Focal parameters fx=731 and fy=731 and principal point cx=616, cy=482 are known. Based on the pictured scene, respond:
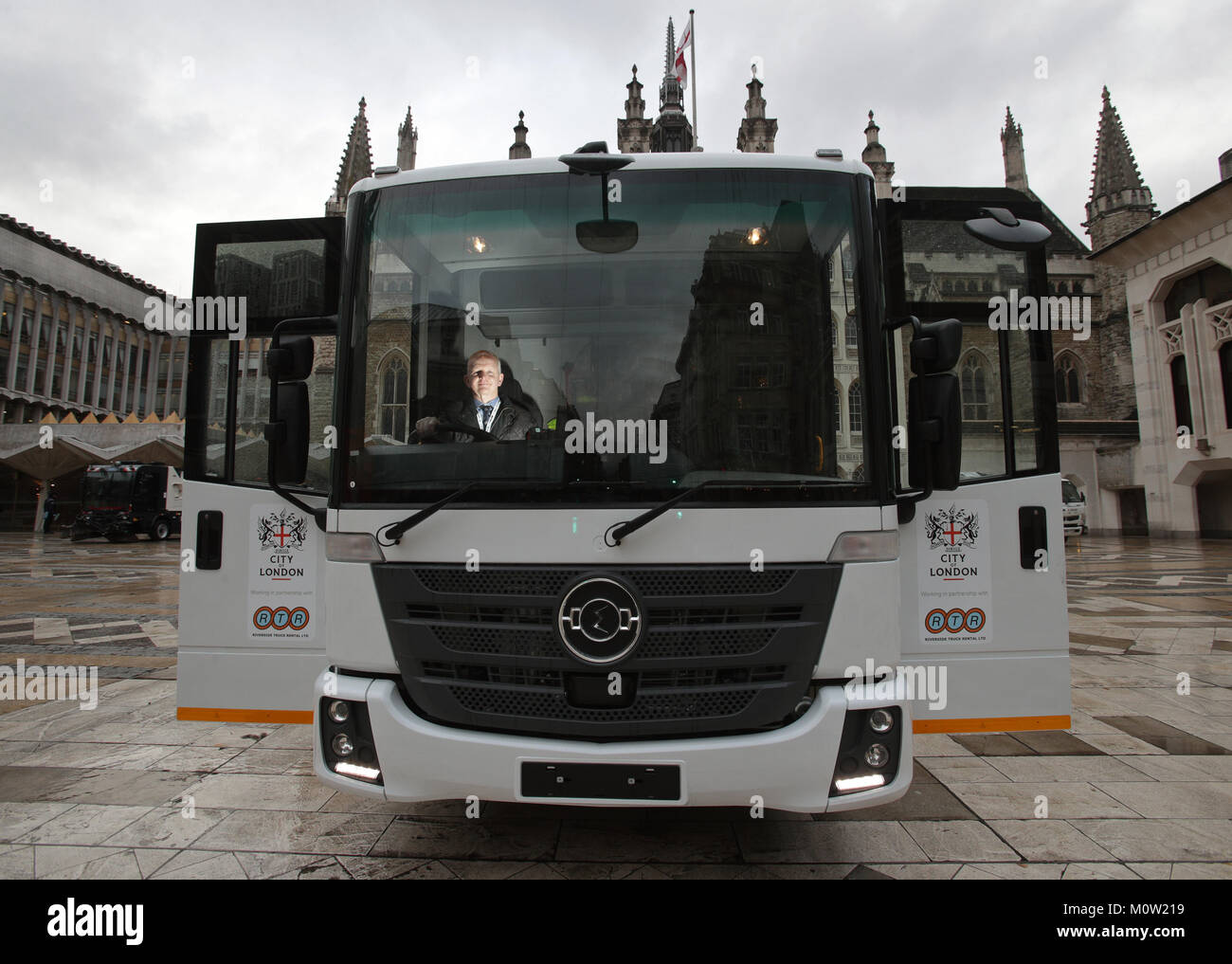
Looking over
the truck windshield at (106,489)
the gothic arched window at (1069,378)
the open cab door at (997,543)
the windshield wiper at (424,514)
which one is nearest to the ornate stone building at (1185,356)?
the gothic arched window at (1069,378)

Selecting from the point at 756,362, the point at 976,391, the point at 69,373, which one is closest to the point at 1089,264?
the point at 976,391

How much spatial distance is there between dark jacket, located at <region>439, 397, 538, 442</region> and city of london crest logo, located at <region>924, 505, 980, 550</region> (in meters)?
1.96

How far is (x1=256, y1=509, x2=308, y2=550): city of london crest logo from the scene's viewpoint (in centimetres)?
369

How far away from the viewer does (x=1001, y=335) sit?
11.2ft

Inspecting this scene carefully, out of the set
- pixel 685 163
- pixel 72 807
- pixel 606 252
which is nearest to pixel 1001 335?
pixel 685 163

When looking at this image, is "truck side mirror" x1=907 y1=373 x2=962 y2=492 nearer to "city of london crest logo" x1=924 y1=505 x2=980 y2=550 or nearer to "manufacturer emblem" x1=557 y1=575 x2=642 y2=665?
"city of london crest logo" x1=924 y1=505 x2=980 y2=550

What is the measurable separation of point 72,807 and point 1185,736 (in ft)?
21.5

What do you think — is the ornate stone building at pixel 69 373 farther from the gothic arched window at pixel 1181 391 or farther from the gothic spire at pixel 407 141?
the gothic arched window at pixel 1181 391

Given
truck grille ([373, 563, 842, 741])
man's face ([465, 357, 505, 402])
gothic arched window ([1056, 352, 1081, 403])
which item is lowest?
truck grille ([373, 563, 842, 741])

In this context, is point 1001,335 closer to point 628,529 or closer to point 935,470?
point 935,470

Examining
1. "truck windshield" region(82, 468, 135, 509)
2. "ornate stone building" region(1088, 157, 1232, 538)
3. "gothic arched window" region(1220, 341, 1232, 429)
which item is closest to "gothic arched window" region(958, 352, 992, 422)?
"ornate stone building" region(1088, 157, 1232, 538)

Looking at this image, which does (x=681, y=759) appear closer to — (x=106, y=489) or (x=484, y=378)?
(x=484, y=378)

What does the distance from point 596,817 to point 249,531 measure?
7.35 feet

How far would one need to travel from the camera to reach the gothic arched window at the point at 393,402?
2.86 metres
